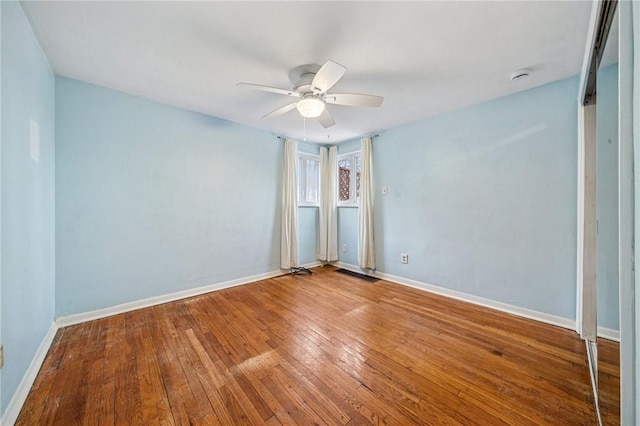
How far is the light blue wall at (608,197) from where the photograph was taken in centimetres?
100

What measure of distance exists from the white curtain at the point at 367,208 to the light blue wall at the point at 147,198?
5.18ft

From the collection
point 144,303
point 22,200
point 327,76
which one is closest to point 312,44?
point 327,76

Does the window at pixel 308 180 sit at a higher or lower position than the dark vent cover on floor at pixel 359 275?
higher

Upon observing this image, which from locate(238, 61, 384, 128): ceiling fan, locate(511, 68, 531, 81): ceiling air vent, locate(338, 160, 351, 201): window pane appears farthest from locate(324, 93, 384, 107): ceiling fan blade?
locate(338, 160, 351, 201): window pane

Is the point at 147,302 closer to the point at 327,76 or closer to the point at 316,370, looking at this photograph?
the point at 316,370

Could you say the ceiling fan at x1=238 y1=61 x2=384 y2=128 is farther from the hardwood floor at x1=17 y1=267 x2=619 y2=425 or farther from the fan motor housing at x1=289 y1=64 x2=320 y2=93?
the hardwood floor at x1=17 y1=267 x2=619 y2=425

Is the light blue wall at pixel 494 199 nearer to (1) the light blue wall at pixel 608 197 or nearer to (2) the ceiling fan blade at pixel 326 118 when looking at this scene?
(1) the light blue wall at pixel 608 197

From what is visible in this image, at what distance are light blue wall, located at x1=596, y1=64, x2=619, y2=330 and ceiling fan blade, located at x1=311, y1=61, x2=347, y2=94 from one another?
1.33 metres

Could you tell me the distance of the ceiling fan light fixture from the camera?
195cm

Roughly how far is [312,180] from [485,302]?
125 inches

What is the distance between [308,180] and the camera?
4348 mm

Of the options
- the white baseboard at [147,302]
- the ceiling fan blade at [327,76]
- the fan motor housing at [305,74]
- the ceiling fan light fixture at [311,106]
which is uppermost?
the fan motor housing at [305,74]

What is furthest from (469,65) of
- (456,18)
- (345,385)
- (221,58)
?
(345,385)

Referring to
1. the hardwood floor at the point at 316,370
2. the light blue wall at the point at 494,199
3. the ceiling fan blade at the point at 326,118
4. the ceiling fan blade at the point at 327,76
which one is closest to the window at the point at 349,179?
the light blue wall at the point at 494,199
